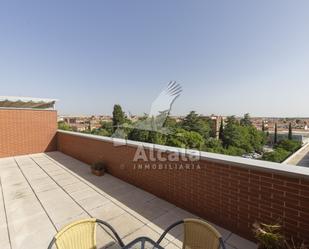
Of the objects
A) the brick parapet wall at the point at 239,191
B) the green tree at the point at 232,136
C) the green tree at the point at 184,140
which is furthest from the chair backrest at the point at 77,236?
the green tree at the point at 232,136

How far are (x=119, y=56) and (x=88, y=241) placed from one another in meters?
12.0

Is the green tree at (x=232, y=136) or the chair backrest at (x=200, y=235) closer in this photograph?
the chair backrest at (x=200, y=235)

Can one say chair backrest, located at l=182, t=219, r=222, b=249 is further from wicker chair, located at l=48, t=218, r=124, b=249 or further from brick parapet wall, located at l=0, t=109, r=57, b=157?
brick parapet wall, located at l=0, t=109, r=57, b=157

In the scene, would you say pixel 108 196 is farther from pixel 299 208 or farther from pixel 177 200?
pixel 299 208

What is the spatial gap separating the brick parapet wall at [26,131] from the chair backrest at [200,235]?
332 inches

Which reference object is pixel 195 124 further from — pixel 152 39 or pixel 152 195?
pixel 152 195

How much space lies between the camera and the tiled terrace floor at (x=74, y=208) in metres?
2.33

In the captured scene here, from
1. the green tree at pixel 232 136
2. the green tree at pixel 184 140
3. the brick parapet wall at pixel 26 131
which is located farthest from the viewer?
the green tree at pixel 232 136

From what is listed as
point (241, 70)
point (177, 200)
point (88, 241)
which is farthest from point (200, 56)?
Answer: point (88, 241)

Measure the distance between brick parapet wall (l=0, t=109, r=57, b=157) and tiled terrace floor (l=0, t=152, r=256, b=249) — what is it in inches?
112

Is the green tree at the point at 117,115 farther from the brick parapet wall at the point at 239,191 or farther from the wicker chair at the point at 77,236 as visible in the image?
the wicker chair at the point at 77,236

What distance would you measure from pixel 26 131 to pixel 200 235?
28.5ft

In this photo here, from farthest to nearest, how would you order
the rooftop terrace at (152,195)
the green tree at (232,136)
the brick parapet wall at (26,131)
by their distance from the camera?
1. the green tree at (232,136)
2. the brick parapet wall at (26,131)
3. the rooftop terrace at (152,195)

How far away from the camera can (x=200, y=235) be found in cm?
145
